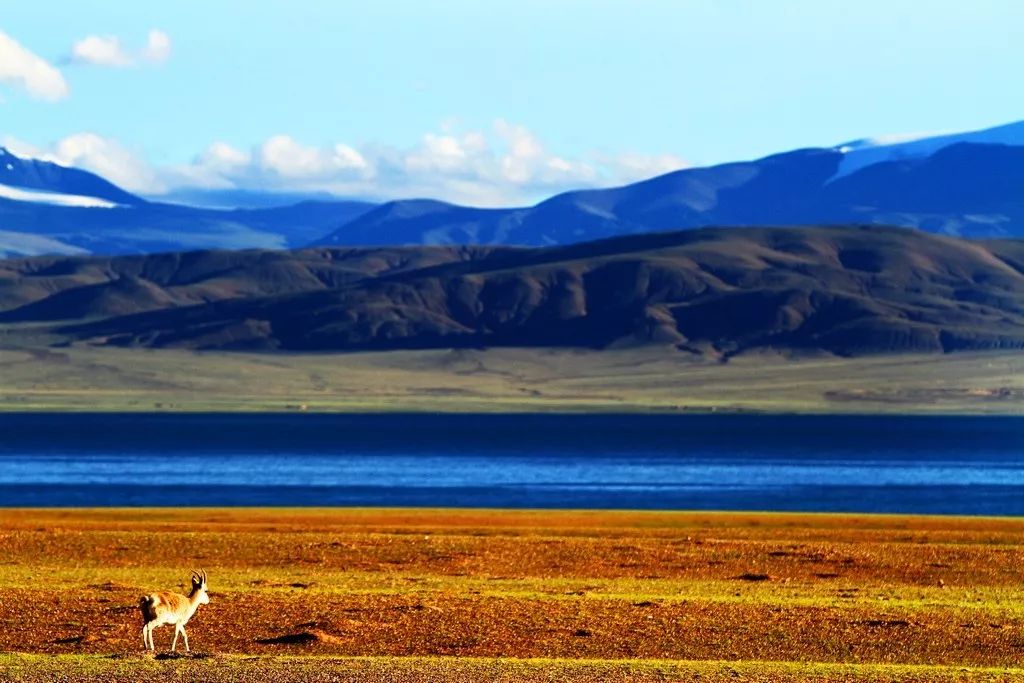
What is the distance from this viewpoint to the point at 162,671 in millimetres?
19766

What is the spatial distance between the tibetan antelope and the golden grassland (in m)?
0.41

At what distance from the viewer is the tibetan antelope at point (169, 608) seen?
65.4 ft

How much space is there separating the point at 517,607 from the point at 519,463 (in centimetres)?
9339

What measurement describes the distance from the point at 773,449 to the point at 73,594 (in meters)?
118

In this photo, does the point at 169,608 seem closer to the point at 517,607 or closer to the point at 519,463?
the point at 517,607

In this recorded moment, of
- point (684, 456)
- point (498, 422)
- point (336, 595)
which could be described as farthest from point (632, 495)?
point (498, 422)

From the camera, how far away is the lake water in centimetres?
8494

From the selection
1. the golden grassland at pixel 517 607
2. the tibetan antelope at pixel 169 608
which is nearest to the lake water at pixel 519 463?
the golden grassland at pixel 517 607

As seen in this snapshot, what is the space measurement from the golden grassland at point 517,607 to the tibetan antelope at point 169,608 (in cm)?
41

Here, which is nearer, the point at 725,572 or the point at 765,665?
the point at 765,665

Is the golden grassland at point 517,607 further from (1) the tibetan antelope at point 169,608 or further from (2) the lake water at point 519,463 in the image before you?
(2) the lake water at point 519,463

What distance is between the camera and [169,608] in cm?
2033

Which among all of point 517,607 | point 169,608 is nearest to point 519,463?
point 517,607

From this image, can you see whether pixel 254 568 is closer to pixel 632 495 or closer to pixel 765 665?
pixel 765 665
